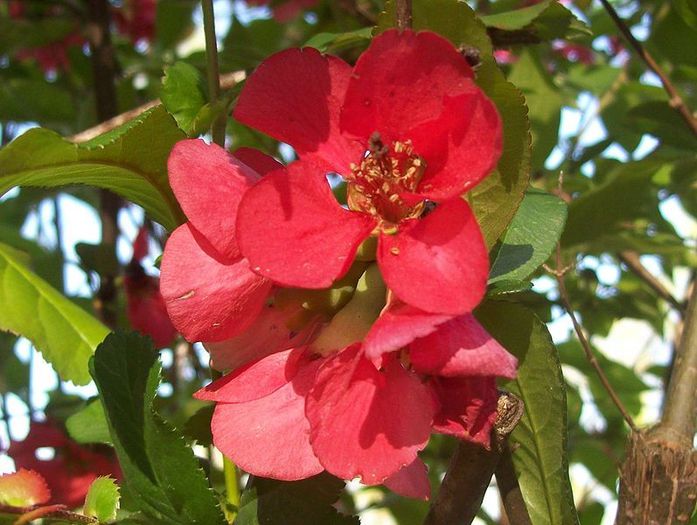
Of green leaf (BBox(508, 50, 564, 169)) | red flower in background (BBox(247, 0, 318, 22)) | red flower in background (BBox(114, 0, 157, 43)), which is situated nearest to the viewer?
green leaf (BBox(508, 50, 564, 169))

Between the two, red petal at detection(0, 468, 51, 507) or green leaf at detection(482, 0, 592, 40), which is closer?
red petal at detection(0, 468, 51, 507)

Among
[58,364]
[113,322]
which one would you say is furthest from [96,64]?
[58,364]

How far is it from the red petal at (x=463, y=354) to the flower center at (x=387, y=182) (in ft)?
0.25

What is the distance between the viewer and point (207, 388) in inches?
17.8

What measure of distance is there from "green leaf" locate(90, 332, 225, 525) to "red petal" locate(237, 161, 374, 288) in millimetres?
114

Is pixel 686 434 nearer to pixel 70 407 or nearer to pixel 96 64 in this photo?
pixel 70 407

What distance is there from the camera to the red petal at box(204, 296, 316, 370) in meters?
0.46

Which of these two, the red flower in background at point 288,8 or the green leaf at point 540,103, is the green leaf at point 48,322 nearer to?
the green leaf at point 540,103

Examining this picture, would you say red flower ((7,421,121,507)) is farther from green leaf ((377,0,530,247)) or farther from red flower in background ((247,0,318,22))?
red flower in background ((247,0,318,22))

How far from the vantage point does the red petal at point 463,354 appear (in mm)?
380

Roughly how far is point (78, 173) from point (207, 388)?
0.50 ft

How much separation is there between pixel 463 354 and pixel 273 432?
0.11 meters

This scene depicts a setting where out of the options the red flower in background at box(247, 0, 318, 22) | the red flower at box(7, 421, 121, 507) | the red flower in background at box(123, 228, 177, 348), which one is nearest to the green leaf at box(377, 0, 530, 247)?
the red flower at box(7, 421, 121, 507)

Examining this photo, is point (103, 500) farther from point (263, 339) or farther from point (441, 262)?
point (441, 262)
